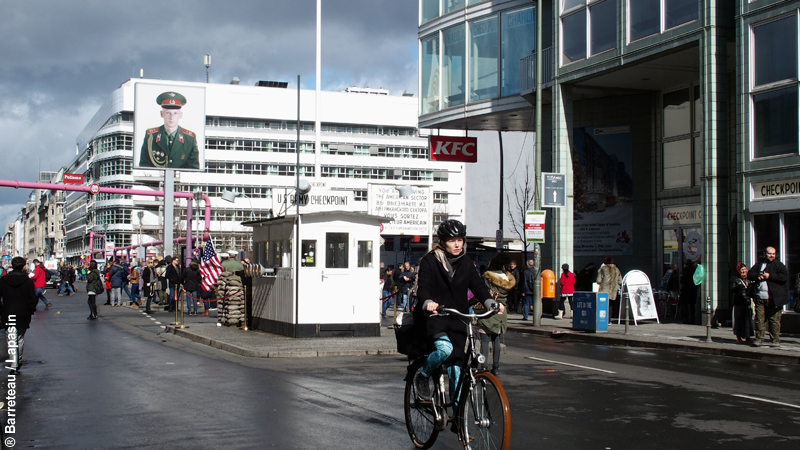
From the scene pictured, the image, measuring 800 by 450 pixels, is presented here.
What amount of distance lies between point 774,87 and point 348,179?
3037 inches

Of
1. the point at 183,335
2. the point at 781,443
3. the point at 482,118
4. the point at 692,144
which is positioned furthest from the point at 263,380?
the point at 482,118

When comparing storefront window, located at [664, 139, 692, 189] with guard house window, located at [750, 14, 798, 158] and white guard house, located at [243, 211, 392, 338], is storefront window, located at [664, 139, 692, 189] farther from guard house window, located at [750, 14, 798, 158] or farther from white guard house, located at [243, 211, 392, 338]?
white guard house, located at [243, 211, 392, 338]

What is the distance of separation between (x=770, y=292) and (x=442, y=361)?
11.4m

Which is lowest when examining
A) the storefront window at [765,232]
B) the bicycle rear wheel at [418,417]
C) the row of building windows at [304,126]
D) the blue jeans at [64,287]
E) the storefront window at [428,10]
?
the blue jeans at [64,287]

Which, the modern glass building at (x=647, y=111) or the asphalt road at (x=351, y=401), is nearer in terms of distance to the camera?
the asphalt road at (x=351, y=401)

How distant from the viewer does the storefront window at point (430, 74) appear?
3136cm

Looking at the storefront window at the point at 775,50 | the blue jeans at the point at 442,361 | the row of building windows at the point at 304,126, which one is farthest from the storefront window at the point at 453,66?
the row of building windows at the point at 304,126

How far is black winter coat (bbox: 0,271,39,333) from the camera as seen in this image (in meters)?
12.0

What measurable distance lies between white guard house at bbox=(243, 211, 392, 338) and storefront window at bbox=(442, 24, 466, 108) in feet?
46.6

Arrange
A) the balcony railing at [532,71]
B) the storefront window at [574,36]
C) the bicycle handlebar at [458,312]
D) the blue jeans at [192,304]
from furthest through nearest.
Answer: the balcony railing at [532,71] < the blue jeans at [192,304] < the storefront window at [574,36] < the bicycle handlebar at [458,312]

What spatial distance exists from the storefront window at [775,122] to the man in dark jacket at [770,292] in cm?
411

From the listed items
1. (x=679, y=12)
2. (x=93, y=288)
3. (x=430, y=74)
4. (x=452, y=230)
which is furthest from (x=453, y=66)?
(x=452, y=230)

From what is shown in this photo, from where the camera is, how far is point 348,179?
94312 mm

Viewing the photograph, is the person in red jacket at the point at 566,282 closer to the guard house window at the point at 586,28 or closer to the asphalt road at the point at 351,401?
the guard house window at the point at 586,28
